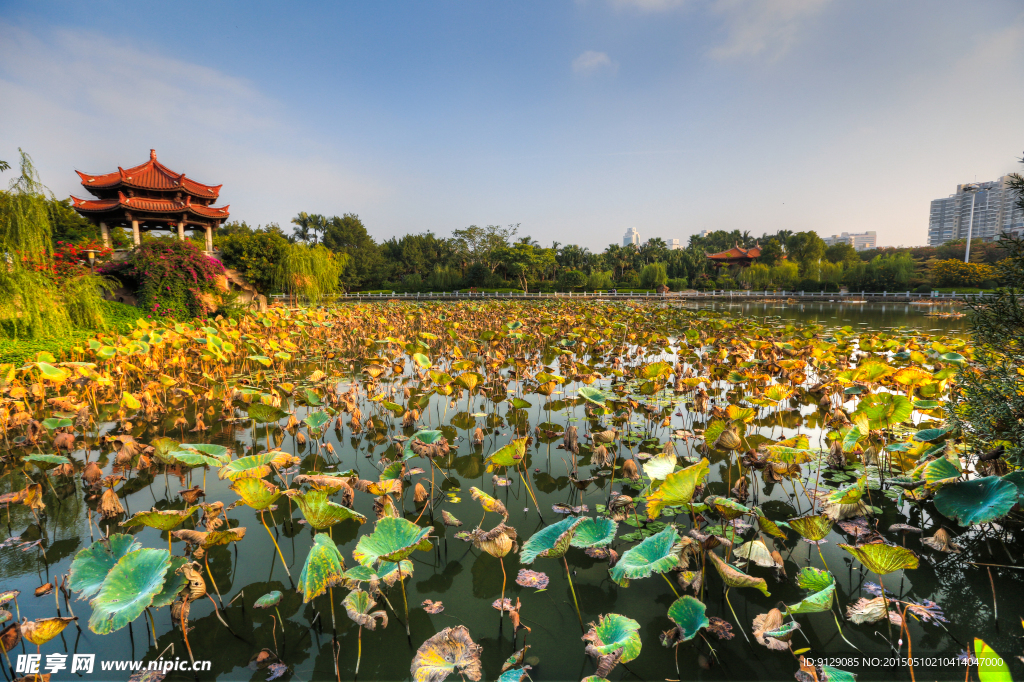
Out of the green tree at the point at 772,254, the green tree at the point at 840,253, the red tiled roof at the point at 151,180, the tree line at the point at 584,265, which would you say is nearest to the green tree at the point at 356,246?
the tree line at the point at 584,265

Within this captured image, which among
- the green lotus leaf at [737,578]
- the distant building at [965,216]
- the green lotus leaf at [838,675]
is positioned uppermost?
the distant building at [965,216]

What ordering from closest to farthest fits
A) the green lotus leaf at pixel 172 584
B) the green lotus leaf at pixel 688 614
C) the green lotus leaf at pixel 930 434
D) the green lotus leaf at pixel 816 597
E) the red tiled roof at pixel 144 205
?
the green lotus leaf at pixel 816 597 → the green lotus leaf at pixel 688 614 → the green lotus leaf at pixel 172 584 → the green lotus leaf at pixel 930 434 → the red tiled roof at pixel 144 205

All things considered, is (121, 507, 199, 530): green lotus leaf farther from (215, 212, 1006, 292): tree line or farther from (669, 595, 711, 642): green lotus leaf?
(215, 212, 1006, 292): tree line

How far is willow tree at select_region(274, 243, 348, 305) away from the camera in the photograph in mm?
14875

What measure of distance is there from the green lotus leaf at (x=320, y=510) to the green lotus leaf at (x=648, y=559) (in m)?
0.95

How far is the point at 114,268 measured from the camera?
12438 millimetres

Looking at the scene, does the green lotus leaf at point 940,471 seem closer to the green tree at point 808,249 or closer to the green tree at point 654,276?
the green tree at point 654,276

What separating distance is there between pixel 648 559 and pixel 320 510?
1.22 meters

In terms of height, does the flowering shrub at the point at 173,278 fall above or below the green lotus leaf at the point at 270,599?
above

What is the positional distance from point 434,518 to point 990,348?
3643mm

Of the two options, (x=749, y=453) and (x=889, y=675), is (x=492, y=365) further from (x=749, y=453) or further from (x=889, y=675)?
(x=889, y=675)

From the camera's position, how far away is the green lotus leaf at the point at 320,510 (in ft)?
5.31

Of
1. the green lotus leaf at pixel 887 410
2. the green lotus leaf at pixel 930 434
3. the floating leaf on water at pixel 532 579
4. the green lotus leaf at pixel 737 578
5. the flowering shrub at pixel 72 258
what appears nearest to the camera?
the green lotus leaf at pixel 737 578

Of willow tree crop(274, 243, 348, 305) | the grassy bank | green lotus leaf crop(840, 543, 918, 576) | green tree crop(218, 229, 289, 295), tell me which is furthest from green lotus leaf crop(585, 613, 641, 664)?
green tree crop(218, 229, 289, 295)
